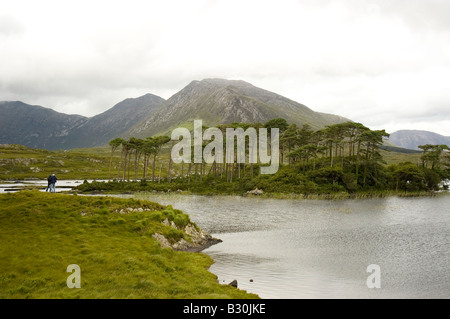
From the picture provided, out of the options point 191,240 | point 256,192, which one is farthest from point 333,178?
point 191,240

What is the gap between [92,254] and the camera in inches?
992

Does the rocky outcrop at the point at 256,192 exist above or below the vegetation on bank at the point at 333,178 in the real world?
below

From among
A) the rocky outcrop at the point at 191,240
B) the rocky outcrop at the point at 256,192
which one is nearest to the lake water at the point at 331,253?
the rocky outcrop at the point at 191,240

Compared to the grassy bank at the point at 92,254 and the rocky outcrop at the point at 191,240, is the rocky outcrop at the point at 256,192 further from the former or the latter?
the grassy bank at the point at 92,254

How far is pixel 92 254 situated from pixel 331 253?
25868mm

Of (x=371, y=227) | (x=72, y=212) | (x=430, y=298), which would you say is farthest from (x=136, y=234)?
(x=371, y=227)

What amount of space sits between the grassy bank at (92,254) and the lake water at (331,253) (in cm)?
472

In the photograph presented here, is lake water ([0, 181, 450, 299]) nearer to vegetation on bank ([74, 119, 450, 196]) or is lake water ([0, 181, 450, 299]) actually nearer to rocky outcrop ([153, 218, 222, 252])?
rocky outcrop ([153, 218, 222, 252])

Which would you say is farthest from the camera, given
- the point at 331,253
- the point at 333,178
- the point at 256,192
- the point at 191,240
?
the point at 333,178

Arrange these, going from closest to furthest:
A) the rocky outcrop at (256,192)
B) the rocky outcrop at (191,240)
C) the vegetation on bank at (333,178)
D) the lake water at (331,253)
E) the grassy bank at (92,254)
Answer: the grassy bank at (92,254) → the lake water at (331,253) → the rocky outcrop at (191,240) → the rocky outcrop at (256,192) → the vegetation on bank at (333,178)

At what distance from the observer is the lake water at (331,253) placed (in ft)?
82.1

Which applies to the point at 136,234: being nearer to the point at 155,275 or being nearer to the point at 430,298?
the point at 155,275

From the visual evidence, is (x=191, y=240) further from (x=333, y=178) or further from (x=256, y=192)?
(x=333, y=178)

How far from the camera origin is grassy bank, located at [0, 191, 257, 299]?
66.0 ft
